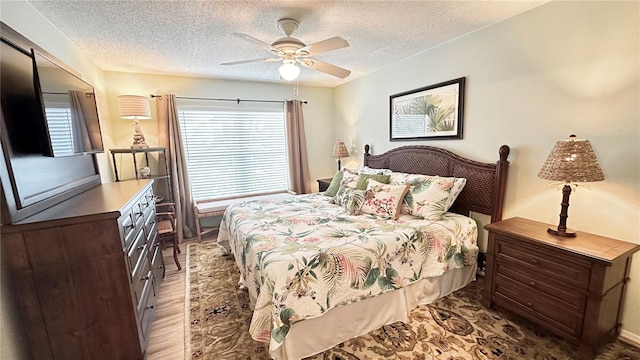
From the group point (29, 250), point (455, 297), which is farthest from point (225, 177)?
point (455, 297)

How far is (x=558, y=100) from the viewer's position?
212 centimetres

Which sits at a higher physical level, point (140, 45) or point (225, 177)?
point (140, 45)

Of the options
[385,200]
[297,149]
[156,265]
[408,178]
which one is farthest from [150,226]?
[297,149]

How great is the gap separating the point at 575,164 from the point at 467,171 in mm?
1044

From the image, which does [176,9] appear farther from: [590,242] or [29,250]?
[590,242]

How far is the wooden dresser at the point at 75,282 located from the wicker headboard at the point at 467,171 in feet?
9.65

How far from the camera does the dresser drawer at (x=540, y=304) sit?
5.68 ft

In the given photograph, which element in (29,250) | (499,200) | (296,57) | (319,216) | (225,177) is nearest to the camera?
(29,250)

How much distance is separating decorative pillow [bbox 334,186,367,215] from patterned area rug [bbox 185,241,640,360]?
1.06 metres

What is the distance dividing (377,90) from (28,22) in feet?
11.8

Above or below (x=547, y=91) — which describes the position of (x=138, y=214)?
below

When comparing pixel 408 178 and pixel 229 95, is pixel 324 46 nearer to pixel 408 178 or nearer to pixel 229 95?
pixel 408 178

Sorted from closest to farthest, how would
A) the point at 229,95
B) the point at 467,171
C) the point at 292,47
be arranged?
the point at 292,47, the point at 467,171, the point at 229,95

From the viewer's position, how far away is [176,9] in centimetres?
204
